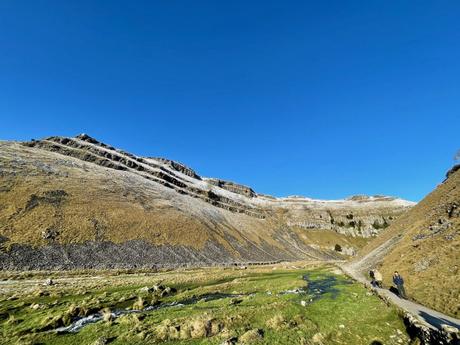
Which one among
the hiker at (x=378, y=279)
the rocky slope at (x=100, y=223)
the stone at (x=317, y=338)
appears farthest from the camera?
the rocky slope at (x=100, y=223)

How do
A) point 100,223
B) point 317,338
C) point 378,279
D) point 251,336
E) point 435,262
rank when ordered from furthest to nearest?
point 100,223 → point 378,279 → point 435,262 → point 317,338 → point 251,336

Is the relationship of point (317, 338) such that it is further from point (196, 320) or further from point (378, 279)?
point (378, 279)

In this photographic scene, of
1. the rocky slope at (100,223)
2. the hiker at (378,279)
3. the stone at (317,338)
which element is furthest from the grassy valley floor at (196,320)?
the rocky slope at (100,223)

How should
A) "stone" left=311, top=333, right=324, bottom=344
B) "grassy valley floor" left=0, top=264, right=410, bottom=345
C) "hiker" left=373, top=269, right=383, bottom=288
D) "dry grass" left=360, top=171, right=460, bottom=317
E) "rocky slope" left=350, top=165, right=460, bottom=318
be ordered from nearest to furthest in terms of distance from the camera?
"stone" left=311, top=333, right=324, bottom=344 → "grassy valley floor" left=0, top=264, right=410, bottom=345 → "dry grass" left=360, top=171, right=460, bottom=317 → "rocky slope" left=350, top=165, right=460, bottom=318 → "hiker" left=373, top=269, right=383, bottom=288

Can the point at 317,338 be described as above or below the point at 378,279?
below

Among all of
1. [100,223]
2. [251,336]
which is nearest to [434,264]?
[251,336]

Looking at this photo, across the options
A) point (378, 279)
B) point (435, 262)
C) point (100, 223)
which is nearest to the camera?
point (435, 262)

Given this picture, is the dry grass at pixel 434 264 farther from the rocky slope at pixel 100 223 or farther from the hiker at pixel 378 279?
the rocky slope at pixel 100 223

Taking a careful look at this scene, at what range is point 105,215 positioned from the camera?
299ft

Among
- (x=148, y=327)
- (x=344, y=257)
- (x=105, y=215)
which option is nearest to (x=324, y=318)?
(x=148, y=327)

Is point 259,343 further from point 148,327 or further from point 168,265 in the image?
point 168,265

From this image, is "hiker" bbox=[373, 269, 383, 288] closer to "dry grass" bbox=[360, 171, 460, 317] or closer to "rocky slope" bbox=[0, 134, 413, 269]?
"dry grass" bbox=[360, 171, 460, 317]

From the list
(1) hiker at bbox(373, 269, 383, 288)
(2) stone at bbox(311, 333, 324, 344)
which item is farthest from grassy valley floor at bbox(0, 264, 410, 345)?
(1) hiker at bbox(373, 269, 383, 288)

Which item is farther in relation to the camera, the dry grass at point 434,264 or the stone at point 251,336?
the dry grass at point 434,264
